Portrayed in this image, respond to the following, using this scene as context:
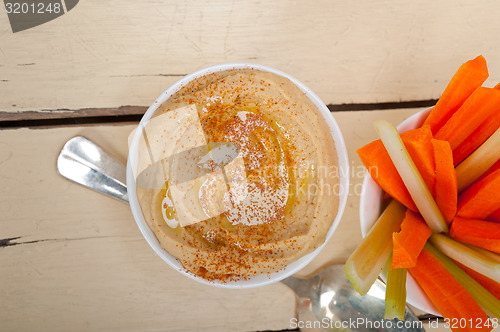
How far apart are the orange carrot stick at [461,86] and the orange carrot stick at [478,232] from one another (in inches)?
6.3

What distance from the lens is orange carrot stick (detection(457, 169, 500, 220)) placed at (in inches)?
22.4

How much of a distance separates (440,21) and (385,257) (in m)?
0.50

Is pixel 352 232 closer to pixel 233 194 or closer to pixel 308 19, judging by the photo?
pixel 233 194

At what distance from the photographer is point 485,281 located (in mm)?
628

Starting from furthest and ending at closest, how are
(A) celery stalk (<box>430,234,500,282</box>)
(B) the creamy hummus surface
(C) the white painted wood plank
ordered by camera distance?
(C) the white painted wood plank → (B) the creamy hummus surface → (A) celery stalk (<box>430,234,500,282</box>)

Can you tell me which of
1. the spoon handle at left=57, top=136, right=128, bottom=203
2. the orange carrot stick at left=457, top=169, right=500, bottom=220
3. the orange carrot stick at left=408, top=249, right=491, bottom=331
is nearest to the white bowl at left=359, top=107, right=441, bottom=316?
the orange carrot stick at left=408, top=249, right=491, bottom=331

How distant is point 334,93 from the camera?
31.6 inches

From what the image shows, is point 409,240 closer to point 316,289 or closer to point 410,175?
point 410,175

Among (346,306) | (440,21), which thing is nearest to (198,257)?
(346,306)

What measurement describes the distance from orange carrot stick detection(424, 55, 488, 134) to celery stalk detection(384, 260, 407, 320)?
243 mm

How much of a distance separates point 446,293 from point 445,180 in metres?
0.17

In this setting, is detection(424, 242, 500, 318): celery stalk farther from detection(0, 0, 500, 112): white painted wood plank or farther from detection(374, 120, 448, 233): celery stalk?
detection(0, 0, 500, 112): white painted wood plank

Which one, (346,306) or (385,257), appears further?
(346,306)

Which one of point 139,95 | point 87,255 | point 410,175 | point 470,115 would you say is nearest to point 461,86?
point 470,115
